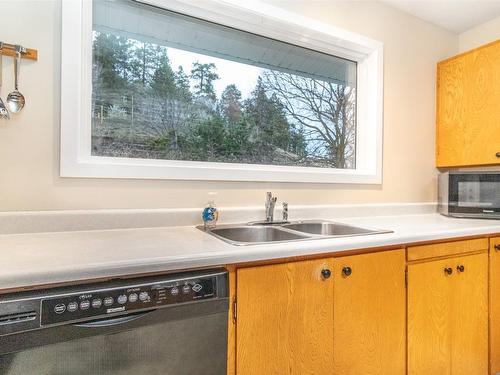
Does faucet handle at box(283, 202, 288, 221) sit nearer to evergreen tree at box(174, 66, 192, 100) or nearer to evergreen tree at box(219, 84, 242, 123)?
evergreen tree at box(219, 84, 242, 123)

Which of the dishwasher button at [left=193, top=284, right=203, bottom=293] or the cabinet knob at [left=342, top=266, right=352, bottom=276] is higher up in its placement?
the dishwasher button at [left=193, top=284, right=203, bottom=293]

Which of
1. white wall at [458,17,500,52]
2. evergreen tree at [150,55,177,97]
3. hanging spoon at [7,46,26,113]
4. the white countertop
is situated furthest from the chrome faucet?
white wall at [458,17,500,52]

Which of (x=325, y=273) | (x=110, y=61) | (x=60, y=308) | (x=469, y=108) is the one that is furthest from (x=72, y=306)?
(x=469, y=108)

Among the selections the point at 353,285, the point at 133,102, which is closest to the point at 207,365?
the point at 353,285

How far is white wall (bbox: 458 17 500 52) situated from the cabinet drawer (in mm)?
1650

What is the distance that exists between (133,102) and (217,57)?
56cm

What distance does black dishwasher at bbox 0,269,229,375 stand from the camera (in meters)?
0.74

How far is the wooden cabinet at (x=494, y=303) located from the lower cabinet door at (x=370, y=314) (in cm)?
68

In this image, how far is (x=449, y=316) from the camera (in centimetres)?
152

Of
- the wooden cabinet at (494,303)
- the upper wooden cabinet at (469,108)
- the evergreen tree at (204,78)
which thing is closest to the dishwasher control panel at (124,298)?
the evergreen tree at (204,78)

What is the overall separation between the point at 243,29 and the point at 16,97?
47.4 inches

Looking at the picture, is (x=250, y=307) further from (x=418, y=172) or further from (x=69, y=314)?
(x=418, y=172)

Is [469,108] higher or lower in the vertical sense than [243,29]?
lower

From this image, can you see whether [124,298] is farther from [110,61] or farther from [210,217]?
[110,61]
